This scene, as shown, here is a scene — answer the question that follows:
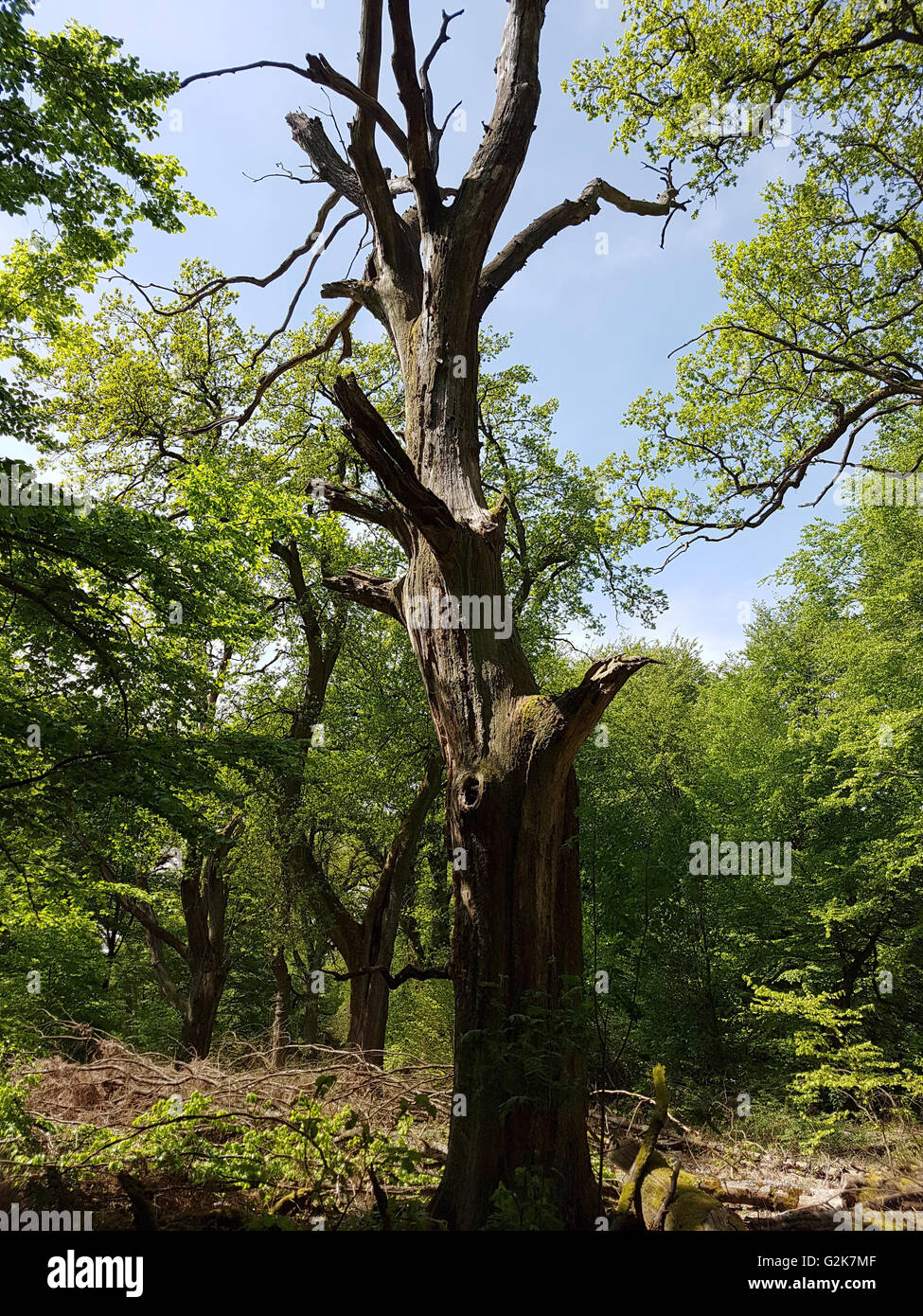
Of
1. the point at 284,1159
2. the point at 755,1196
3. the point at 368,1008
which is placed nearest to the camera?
the point at 284,1159

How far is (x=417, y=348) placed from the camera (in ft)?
17.7

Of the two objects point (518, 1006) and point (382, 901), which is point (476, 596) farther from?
point (382, 901)

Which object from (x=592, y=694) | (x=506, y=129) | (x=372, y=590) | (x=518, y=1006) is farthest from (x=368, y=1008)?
(x=506, y=129)

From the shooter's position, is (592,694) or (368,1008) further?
(368,1008)

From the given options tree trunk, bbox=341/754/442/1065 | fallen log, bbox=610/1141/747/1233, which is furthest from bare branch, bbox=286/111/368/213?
tree trunk, bbox=341/754/442/1065

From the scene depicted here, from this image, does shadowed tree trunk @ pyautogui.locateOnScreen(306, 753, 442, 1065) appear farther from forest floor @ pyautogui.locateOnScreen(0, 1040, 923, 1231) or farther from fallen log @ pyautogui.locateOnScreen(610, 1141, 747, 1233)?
fallen log @ pyautogui.locateOnScreen(610, 1141, 747, 1233)

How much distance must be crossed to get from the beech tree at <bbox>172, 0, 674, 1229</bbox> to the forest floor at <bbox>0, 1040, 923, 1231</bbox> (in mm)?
506

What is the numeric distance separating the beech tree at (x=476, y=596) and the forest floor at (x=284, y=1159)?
1.66 ft

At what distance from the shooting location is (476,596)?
4.50 meters

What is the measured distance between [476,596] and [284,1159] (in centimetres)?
375

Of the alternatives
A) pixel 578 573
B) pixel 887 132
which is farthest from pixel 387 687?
pixel 887 132

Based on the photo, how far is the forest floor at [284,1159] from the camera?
407 centimetres

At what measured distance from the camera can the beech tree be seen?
3.54 meters

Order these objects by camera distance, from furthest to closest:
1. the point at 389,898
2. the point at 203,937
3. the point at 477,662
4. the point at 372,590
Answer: the point at 203,937 < the point at 389,898 < the point at 372,590 < the point at 477,662
